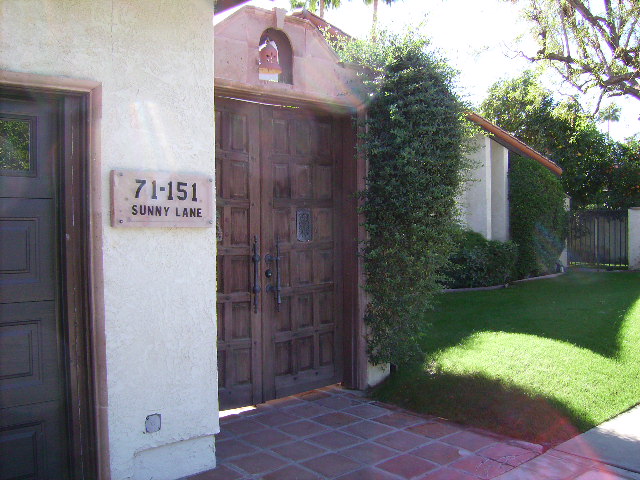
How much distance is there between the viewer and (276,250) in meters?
5.25

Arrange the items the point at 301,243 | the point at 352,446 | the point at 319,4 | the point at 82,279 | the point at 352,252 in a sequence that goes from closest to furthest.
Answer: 1. the point at 82,279
2. the point at 352,446
3. the point at 301,243
4. the point at 352,252
5. the point at 319,4

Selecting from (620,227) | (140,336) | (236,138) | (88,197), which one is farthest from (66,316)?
(620,227)

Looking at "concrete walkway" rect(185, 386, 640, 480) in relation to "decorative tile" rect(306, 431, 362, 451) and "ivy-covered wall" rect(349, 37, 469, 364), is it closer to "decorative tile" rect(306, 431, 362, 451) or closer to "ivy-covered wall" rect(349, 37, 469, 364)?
"decorative tile" rect(306, 431, 362, 451)

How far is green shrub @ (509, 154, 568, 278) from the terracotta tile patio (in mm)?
9319

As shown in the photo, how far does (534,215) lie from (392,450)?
35.1 feet

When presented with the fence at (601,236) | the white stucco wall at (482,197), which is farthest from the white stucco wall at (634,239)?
the white stucco wall at (482,197)

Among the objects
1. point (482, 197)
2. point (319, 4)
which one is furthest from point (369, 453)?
point (319, 4)

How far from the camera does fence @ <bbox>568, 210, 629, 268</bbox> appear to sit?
54.9 ft

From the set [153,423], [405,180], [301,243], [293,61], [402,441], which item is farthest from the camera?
[301,243]

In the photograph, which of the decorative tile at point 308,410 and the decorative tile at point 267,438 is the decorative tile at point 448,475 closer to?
the decorative tile at point 267,438

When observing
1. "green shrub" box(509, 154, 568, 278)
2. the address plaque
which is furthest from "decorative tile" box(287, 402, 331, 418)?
"green shrub" box(509, 154, 568, 278)

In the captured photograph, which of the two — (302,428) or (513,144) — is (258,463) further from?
(513,144)

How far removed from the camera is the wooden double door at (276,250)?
4.93m

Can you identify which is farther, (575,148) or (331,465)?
(575,148)
